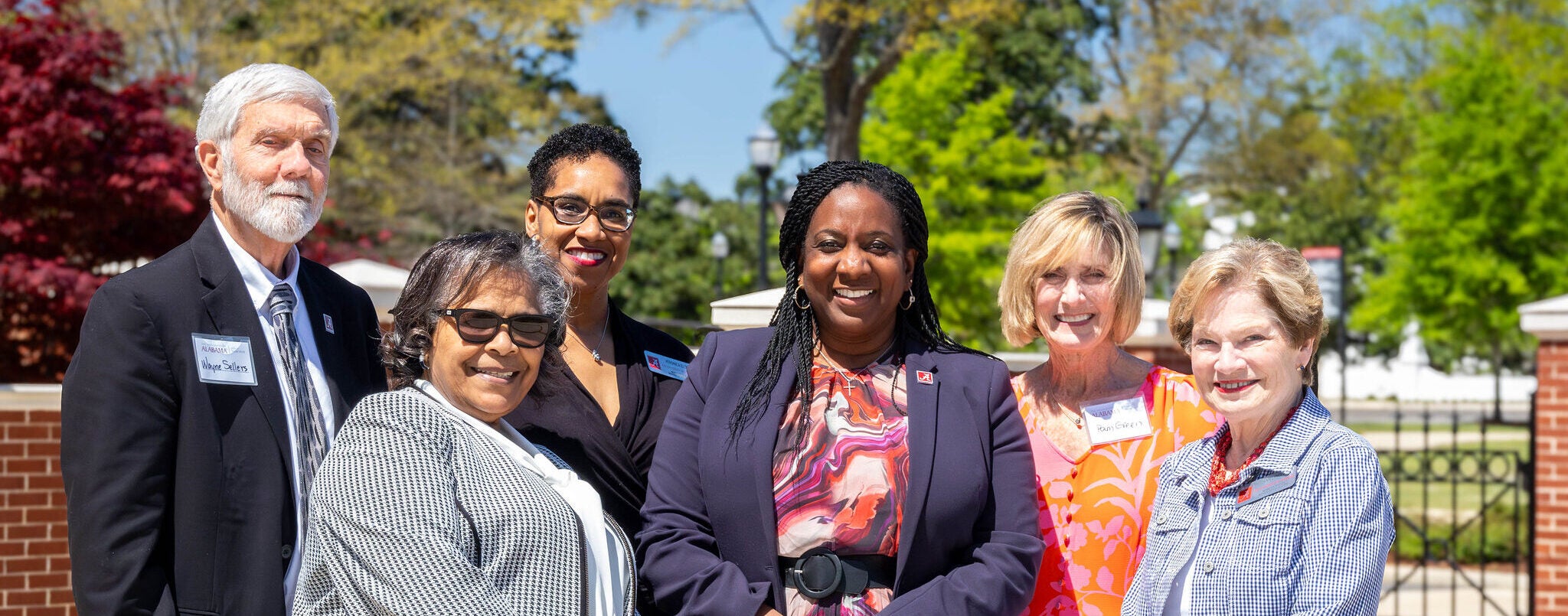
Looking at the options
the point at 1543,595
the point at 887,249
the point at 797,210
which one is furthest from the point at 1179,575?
the point at 1543,595

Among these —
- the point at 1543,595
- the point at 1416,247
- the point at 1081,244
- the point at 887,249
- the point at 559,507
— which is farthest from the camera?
the point at 1416,247

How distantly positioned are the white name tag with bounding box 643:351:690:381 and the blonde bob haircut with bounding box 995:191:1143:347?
3.17 feet

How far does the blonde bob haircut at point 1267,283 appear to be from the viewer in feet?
9.59

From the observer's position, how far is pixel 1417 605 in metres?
10.8

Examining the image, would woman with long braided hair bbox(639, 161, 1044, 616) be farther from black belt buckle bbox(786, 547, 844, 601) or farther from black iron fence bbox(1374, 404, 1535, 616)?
black iron fence bbox(1374, 404, 1535, 616)

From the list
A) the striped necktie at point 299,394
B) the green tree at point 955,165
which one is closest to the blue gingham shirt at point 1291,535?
the striped necktie at point 299,394

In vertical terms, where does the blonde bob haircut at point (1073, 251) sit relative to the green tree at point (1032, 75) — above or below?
below

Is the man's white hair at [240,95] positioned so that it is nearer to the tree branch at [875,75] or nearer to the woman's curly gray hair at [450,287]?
the woman's curly gray hair at [450,287]

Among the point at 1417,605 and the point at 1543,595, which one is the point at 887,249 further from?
the point at 1417,605

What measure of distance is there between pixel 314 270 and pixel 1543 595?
21.8ft

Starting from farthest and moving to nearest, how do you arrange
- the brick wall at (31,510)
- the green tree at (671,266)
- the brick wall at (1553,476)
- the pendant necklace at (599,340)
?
the green tree at (671,266) → the brick wall at (1553,476) → the brick wall at (31,510) → the pendant necklace at (599,340)

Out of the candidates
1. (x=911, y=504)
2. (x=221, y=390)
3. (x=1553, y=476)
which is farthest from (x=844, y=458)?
(x=1553, y=476)

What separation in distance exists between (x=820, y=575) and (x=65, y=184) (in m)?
8.57

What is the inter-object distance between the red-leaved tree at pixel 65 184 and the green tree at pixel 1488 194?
74.0 feet
